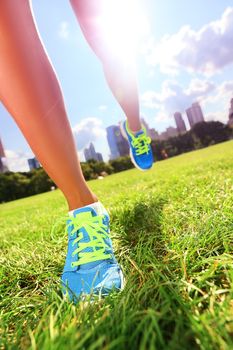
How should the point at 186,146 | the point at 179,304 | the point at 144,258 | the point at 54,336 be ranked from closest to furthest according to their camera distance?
1. the point at 54,336
2. the point at 179,304
3. the point at 144,258
4. the point at 186,146

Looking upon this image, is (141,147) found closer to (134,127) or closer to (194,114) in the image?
(134,127)

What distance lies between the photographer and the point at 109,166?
164ft

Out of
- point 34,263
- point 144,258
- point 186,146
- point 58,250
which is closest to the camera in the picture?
point 144,258

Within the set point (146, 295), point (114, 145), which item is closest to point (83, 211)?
point (146, 295)

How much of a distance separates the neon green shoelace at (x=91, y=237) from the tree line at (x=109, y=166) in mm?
34616

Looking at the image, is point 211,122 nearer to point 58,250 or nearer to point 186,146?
point 186,146

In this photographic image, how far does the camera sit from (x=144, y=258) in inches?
46.2

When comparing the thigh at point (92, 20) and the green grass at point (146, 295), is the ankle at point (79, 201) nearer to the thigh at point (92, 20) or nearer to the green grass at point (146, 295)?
the green grass at point (146, 295)

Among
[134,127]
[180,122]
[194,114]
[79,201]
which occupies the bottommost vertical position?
[79,201]

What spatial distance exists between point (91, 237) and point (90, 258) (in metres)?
0.08

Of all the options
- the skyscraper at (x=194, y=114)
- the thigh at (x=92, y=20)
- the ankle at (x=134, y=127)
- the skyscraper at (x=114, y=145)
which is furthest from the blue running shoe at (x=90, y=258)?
the skyscraper at (x=194, y=114)

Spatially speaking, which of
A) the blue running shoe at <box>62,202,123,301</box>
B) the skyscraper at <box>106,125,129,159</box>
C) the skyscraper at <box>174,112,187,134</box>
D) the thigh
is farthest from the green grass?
the skyscraper at <box>174,112,187,134</box>

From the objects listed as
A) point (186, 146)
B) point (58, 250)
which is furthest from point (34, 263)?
point (186, 146)

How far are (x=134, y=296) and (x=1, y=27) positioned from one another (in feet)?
3.52
